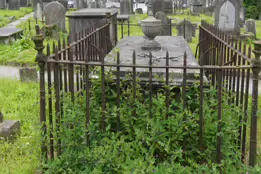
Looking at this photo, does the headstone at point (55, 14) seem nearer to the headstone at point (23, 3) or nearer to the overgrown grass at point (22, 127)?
the overgrown grass at point (22, 127)

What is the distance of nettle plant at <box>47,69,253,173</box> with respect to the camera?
2.95 m

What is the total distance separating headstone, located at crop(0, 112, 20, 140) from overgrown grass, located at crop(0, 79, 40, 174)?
3.5 inches

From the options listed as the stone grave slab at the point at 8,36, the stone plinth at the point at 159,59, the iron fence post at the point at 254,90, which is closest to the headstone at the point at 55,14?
the stone grave slab at the point at 8,36

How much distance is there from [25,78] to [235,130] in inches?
200

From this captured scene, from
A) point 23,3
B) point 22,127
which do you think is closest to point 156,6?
point 22,127

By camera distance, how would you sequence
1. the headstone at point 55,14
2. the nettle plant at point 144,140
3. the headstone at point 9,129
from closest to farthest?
the nettle plant at point 144,140
the headstone at point 9,129
the headstone at point 55,14

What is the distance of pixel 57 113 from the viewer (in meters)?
3.26

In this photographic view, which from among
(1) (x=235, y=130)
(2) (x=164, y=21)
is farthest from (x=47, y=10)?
(1) (x=235, y=130)

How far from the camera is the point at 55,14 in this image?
12008mm

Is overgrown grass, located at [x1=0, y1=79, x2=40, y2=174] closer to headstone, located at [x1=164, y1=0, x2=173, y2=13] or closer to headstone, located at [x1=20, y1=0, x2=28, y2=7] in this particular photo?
headstone, located at [x1=164, y1=0, x2=173, y2=13]

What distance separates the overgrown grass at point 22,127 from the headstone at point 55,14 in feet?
17.9

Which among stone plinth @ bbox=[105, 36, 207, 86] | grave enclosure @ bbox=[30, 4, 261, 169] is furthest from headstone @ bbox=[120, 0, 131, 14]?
stone plinth @ bbox=[105, 36, 207, 86]

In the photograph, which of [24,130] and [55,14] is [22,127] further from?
[55,14]

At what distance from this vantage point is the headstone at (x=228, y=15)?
12609 millimetres
